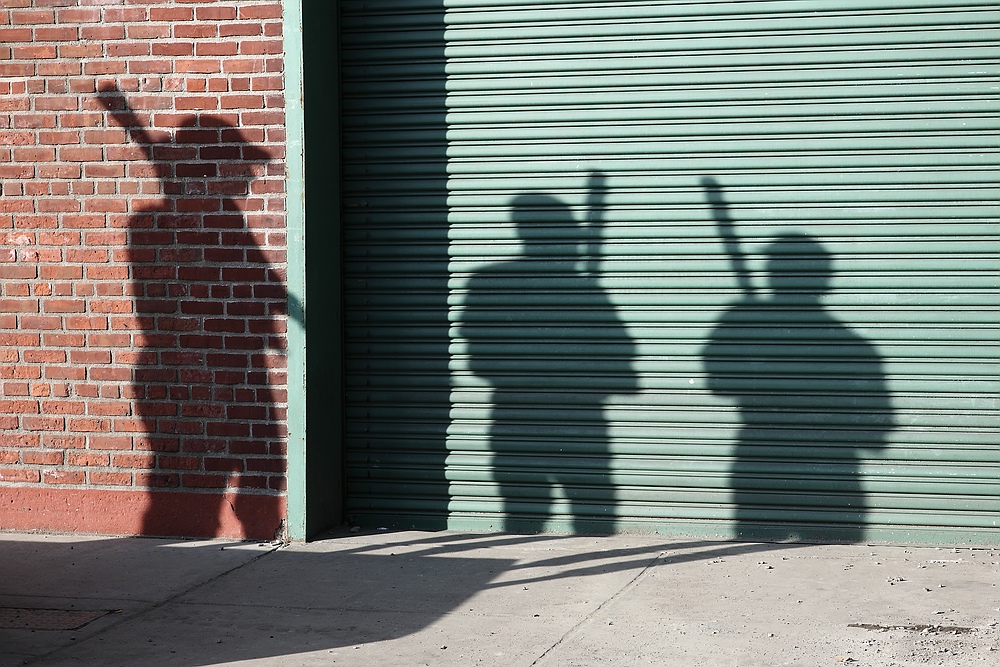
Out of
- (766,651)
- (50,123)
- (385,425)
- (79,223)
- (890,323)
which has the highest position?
(50,123)

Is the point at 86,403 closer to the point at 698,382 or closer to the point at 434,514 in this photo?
the point at 434,514

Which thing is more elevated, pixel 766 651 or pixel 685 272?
pixel 685 272

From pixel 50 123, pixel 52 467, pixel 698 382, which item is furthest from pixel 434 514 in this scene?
pixel 50 123

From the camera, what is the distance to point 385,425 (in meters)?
6.96

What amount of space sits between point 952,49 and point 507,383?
3.00 metres

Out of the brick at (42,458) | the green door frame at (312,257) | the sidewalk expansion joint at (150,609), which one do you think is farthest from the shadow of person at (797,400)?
the brick at (42,458)

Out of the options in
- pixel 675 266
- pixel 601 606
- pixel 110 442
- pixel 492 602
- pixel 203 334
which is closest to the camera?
pixel 601 606

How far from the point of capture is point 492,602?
5.43 meters

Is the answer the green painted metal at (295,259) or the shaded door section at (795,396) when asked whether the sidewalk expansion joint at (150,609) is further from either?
the shaded door section at (795,396)

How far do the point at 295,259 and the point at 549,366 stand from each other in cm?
154

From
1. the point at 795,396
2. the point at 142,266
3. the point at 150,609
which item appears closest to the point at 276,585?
A: the point at 150,609

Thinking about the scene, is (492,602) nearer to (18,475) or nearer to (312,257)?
(312,257)

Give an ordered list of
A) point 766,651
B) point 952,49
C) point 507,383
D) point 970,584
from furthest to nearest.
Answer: point 507,383, point 952,49, point 970,584, point 766,651

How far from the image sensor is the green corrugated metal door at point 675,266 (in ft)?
20.7
